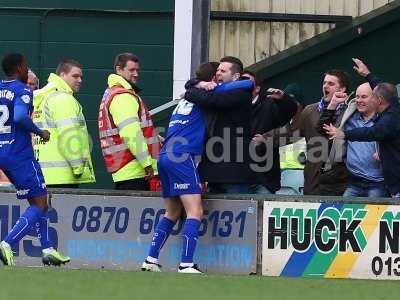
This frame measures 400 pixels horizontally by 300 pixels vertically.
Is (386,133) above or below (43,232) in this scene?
above

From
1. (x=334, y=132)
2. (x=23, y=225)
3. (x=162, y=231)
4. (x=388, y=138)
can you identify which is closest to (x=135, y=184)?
(x=162, y=231)

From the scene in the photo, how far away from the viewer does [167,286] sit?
1048 cm

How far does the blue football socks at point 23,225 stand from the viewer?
40.7 ft

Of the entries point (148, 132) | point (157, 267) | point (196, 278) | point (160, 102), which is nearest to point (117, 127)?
point (148, 132)

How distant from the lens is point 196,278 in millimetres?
11375

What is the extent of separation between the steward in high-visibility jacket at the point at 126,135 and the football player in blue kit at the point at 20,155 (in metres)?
0.95

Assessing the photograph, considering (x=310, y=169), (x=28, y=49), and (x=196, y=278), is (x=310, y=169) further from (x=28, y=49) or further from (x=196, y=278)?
(x=28, y=49)

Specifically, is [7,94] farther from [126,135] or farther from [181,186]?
[181,186]

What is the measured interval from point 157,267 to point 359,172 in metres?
1.94

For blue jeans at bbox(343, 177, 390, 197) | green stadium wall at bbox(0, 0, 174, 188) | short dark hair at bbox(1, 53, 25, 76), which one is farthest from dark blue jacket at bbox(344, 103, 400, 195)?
green stadium wall at bbox(0, 0, 174, 188)

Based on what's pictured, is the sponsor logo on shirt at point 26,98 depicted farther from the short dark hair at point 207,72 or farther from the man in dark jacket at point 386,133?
the man in dark jacket at point 386,133

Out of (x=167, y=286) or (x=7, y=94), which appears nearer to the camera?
(x=167, y=286)

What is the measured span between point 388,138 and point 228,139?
135cm

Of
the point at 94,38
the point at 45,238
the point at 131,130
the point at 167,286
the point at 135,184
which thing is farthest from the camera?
the point at 94,38
